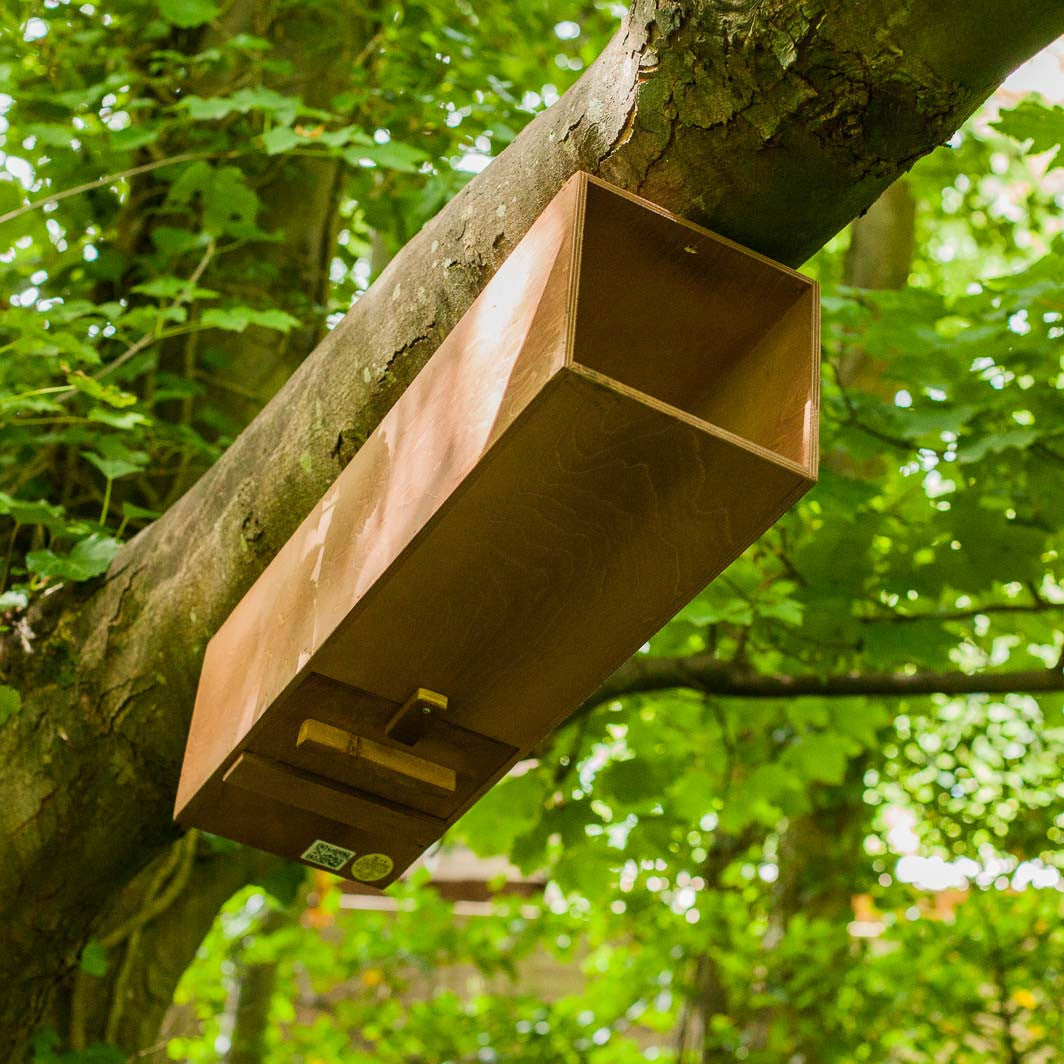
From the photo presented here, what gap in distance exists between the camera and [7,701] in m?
1.96

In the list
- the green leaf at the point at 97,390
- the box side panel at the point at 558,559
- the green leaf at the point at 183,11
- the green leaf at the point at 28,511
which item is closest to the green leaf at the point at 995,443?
the box side panel at the point at 558,559

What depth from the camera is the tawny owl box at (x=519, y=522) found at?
3.94ft

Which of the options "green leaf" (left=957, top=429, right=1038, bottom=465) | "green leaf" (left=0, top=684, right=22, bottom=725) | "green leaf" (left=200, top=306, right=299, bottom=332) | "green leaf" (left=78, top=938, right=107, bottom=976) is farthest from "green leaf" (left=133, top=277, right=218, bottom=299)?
"green leaf" (left=957, top=429, right=1038, bottom=465)

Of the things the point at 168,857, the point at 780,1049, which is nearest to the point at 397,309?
the point at 168,857

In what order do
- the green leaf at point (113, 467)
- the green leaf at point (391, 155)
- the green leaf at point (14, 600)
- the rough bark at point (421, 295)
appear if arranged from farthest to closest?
1. the green leaf at point (391, 155)
2. the green leaf at point (113, 467)
3. the green leaf at point (14, 600)
4. the rough bark at point (421, 295)

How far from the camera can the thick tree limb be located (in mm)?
2615

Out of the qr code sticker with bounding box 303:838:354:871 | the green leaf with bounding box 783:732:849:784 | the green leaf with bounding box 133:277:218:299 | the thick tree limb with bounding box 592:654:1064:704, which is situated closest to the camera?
the qr code sticker with bounding box 303:838:354:871

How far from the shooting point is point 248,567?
71.8 inches

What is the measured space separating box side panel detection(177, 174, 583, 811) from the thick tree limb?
42.3 inches

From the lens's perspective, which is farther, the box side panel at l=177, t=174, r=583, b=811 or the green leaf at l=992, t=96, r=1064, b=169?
the green leaf at l=992, t=96, r=1064, b=169

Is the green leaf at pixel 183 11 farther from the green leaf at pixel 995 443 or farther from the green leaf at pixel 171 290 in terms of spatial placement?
the green leaf at pixel 995 443

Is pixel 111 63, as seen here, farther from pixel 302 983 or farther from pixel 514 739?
pixel 302 983

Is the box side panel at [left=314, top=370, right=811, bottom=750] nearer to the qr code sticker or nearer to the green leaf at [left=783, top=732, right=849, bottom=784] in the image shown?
the qr code sticker

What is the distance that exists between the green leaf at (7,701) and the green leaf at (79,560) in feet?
0.66
